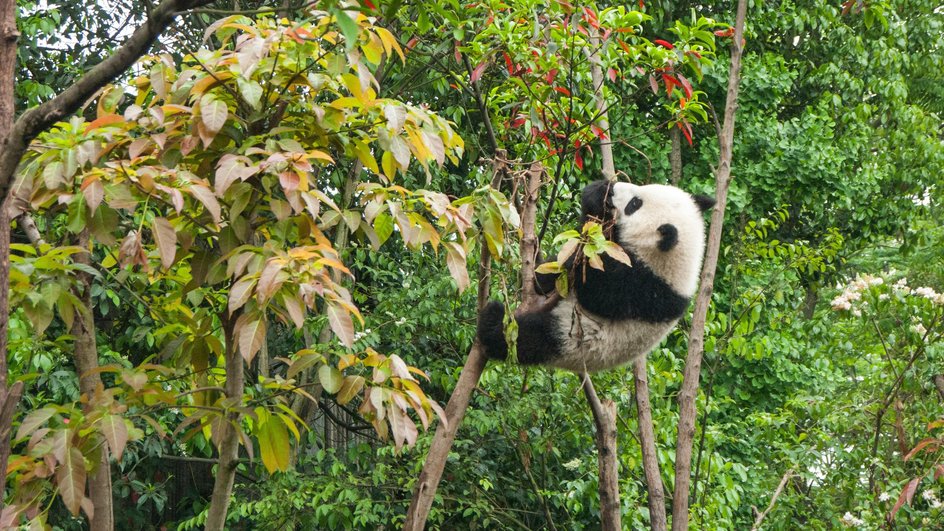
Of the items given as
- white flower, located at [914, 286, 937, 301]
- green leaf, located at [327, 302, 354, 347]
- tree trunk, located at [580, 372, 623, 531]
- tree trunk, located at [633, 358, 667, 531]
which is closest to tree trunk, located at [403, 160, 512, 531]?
green leaf, located at [327, 302, 354, 347]

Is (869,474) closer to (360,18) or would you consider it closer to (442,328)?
(442,328)

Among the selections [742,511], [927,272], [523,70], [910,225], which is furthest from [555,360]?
[910,225]

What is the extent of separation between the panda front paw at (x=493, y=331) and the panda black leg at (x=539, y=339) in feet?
0.67

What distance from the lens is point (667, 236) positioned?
3.71 metres

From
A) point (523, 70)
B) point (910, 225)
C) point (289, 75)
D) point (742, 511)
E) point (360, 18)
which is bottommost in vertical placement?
point (742, 511)

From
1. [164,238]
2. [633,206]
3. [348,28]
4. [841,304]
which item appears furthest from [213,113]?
[841,304]

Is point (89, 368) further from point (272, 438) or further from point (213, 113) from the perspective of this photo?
point (213, 113)

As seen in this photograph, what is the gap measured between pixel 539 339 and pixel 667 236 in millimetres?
695

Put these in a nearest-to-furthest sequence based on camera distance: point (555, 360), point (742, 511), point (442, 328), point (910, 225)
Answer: point (555, 360), point (442, 328), point (742, 511), point (910, 225)

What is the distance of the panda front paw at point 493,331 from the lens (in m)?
2.98

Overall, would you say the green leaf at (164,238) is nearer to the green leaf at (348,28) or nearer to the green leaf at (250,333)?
the green leaf at (250,333)

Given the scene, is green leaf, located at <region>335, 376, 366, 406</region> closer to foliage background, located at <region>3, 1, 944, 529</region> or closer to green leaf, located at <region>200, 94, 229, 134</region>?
foliage background, located at <region>3, 1, 944, 529</region>

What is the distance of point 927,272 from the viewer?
6363mm

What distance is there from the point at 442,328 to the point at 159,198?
3.45 meters
